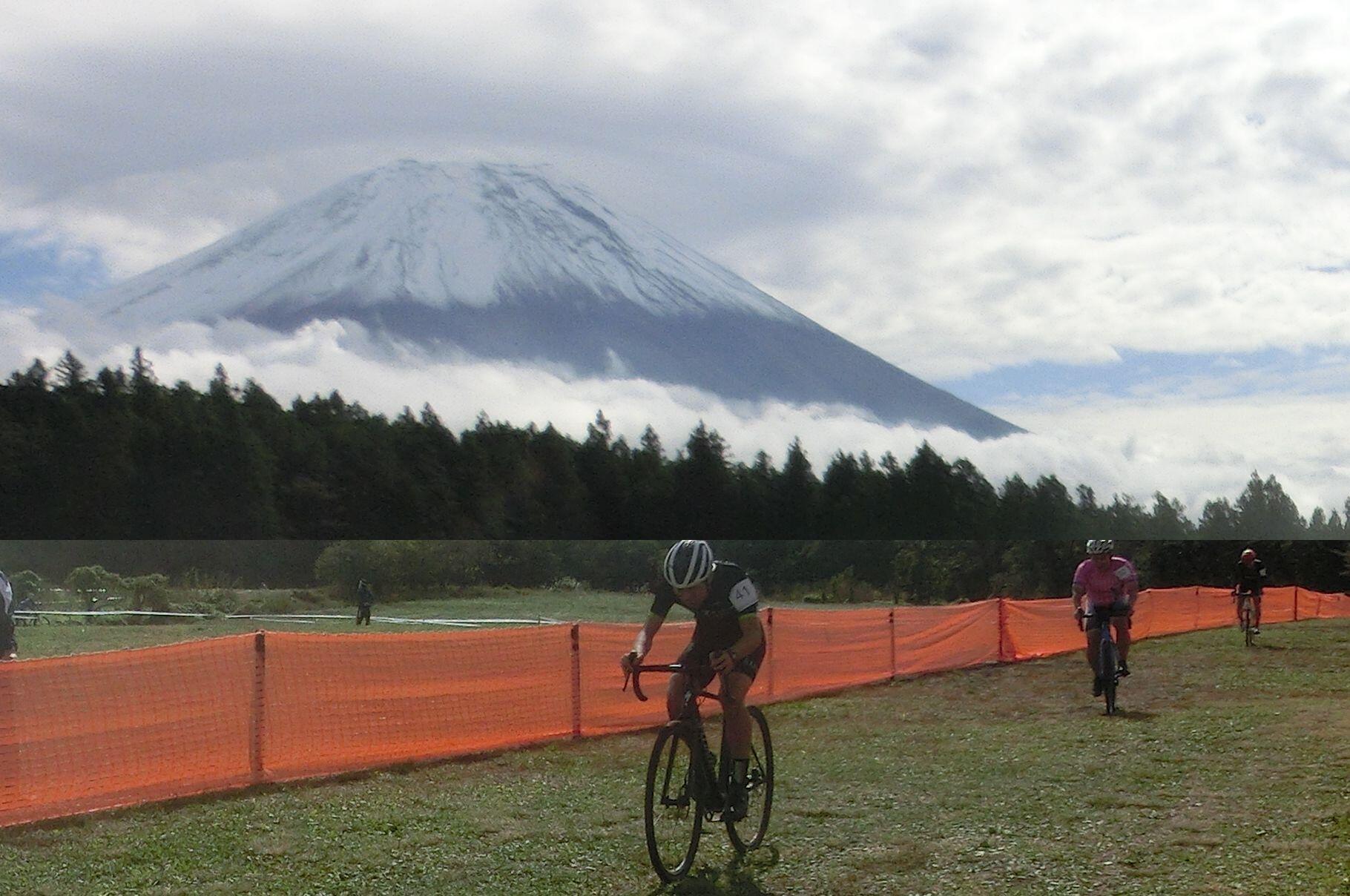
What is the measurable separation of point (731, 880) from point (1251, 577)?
18555mm

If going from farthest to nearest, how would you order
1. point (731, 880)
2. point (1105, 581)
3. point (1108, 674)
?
point (1105, 581) → point (1108, 674) → point (731, 880)

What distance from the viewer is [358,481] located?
1654 inches

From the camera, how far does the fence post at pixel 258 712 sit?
961 centimetres

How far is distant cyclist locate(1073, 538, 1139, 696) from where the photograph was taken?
543 inches

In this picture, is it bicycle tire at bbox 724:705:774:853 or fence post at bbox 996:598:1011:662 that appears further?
fence post at bbox 996:598:1011:662

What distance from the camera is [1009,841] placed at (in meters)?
7.42

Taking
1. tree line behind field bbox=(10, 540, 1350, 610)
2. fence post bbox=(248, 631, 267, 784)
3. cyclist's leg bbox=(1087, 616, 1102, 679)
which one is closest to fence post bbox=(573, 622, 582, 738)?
fence post bbox=(248, 631, 267, 784)

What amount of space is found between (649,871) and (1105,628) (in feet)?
27.4

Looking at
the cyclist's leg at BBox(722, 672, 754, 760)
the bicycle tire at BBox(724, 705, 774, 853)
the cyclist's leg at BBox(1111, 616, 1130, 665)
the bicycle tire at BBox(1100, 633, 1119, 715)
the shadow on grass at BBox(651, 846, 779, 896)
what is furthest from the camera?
the cyclist's leg at BBox(1111, 616, 1130, 665)

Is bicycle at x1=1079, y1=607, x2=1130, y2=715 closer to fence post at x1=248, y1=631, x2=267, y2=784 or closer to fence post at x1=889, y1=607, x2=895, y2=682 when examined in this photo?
fence post at x1=889, y1=607, x2=895, y2=682

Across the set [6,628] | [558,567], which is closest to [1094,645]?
[6,628]

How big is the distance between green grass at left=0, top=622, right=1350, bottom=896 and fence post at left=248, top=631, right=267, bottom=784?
0.43 m

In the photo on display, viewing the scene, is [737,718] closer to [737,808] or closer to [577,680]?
[737,808]

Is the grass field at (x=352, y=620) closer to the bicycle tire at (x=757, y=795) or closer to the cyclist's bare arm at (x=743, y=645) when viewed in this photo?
the bicycle tire at (x=757, y=795)
